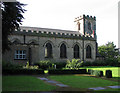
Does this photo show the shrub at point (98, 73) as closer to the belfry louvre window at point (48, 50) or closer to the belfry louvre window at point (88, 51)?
the belfry louvre window at point (48, 50)

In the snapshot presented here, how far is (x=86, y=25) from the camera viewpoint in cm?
3956

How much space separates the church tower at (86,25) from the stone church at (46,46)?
5.41 m

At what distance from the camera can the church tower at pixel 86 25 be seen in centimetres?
3912

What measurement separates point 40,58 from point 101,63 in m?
13.3

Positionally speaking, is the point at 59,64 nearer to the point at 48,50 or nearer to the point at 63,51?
the point at 48,50

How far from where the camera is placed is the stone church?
2505cm

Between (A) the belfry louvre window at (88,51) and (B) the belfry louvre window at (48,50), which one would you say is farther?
(A) the belfry louvre window at (88,51)

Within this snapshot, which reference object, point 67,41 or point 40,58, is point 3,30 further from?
point 67,41

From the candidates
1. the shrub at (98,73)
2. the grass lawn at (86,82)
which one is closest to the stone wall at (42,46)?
the shrub at (98,73)


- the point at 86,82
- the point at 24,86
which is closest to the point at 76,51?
the point at 86,82

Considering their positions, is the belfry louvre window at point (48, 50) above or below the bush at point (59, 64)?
above

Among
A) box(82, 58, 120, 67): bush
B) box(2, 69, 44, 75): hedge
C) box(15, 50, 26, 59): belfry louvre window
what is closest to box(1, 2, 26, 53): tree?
box(2, 69, 44, 75): hedge

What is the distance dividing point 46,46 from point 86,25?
14543mm

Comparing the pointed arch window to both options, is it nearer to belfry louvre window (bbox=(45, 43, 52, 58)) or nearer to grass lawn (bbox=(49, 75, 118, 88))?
belfry louvre window (bbox=(45, 43, 52, 58))
